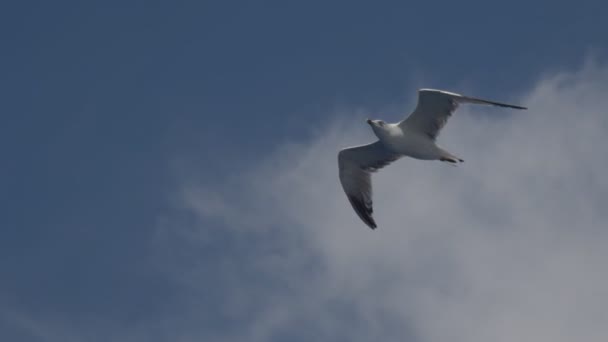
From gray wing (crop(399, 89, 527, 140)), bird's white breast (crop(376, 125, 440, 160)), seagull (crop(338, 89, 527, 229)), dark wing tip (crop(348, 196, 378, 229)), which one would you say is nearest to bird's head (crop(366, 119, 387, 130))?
seagull (crop(338, 89, 527, 229))

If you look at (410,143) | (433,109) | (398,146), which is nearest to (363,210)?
(398,146)

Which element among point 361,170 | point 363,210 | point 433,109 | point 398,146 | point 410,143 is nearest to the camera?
point 433,109

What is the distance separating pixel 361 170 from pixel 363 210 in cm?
145

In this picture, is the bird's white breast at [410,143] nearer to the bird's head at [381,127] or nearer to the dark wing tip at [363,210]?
the bird's head at [381,127]

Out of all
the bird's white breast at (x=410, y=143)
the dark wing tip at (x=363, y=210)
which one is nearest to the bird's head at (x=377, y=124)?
the bird's white breast at (x=410, y=143)

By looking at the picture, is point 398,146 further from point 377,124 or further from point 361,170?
point 361,170

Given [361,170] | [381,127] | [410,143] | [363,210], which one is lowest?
[410,143]

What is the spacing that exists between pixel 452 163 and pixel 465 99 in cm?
213

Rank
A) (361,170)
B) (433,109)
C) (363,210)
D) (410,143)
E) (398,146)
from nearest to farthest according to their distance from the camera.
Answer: (433,109) → (410,143) → (398,146) → (361,170) → (363,210)

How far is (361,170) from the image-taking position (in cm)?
3191

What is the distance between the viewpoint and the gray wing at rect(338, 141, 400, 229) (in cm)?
3134

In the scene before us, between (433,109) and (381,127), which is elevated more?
(381,127)

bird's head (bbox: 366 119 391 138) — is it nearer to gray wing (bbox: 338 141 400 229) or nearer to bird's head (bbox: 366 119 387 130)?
bird's head (bbox: 366 119 387 130)

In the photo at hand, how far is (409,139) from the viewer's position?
29688 mm
